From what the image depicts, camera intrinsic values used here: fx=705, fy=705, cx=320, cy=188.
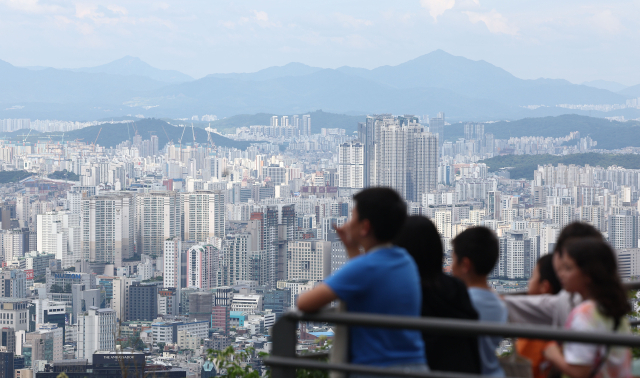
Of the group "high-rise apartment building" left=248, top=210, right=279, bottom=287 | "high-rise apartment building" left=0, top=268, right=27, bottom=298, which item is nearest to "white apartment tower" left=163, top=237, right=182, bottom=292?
"high-rise apartment building" left=248, top=210, right=279, bottom=287

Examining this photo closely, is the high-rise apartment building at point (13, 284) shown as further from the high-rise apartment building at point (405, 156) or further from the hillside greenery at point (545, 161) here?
the hillside greenery at point (545, 161)

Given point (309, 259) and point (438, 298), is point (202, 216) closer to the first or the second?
point (309, 259)

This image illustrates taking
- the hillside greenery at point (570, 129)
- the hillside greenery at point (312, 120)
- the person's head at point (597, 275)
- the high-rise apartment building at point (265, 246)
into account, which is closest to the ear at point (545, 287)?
the person's head at point (597, 275)

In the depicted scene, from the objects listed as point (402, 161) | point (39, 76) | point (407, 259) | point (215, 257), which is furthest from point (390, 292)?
point (39, 76)

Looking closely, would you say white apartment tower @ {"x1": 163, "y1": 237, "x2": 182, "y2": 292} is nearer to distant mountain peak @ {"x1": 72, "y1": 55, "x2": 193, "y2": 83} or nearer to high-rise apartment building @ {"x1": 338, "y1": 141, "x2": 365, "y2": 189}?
high-rise apartment building @ {"x1": 338, "y1": 141, "x2": 365, "y2": 189}

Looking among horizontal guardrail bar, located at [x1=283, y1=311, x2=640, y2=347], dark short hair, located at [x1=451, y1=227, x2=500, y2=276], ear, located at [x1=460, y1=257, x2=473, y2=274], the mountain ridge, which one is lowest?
horizontal guardrail bar, located at [x1=283, y1=311, x2=640, y2=347]

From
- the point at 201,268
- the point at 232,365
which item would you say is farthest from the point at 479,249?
the point at 201,268
